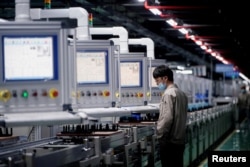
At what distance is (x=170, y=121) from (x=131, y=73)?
1.80 m

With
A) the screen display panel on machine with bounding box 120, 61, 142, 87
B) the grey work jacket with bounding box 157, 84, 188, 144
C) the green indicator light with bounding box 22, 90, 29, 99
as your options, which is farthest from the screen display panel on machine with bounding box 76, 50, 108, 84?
the green indicator light with bounding box 22, 90, 29, 99

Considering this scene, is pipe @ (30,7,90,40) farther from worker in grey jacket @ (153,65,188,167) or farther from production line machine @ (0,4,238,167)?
worker in grey jacket @ (153,65,188,167)

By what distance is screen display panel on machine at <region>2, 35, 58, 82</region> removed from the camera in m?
4.59

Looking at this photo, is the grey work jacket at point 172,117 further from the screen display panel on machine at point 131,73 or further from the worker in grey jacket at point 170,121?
the screen display panel on machine at point 131,73

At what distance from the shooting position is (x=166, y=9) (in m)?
11.7

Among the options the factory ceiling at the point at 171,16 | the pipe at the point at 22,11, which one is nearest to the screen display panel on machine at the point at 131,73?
the factory ceiling at the point at 171,16

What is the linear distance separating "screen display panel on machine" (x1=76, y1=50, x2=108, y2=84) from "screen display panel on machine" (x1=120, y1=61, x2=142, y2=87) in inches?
59.4

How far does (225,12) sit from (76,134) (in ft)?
23.4

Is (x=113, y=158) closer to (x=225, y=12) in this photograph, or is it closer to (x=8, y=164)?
(x=8, y=164)

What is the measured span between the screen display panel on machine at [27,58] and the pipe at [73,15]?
1.45 meters

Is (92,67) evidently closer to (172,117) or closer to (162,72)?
(162,72)

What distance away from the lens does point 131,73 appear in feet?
26.8

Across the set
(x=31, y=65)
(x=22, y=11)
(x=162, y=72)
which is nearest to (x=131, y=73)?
(x=162, y=72)

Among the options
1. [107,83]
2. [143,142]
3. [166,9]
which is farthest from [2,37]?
[166,9]
